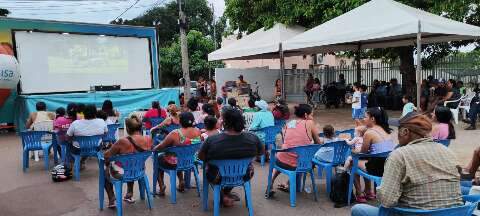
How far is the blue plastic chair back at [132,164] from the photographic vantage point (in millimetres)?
4883

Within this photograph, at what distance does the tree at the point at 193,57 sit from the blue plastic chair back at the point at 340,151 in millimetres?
27160

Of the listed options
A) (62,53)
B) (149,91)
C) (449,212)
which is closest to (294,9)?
(149,91)

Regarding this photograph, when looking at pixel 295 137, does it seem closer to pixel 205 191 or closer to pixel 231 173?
pixel 231 173

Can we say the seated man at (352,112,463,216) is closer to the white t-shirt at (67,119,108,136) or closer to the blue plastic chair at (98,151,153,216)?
the blue plastic chair at (98,151,153,216)

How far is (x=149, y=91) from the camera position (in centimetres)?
1472

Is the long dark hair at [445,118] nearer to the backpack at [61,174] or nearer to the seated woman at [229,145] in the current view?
the seated woman at [229,145]

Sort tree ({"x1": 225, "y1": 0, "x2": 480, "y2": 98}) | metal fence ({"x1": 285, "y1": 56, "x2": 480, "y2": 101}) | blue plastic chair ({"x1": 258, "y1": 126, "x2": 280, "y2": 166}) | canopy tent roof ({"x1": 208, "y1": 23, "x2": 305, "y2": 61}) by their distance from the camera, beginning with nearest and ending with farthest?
blue plastic chair ({"x1": 258, "y1": 126, "x2": 280, "y2": 166}) → canopy tent roof ({"x1": 208, "y1": 23, "x2": 305, "y2": 61}) → tree ({"x1": 225, "y1": 0, "x2": 480, "y2": 98}) → metal fence ({"x1": 285, "y1": 56, "x2": 480, "y2": 101})

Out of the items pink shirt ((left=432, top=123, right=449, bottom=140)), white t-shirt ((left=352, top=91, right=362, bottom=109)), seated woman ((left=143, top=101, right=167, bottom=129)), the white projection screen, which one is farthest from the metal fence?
seated woman ((left=143, top=101, right=167, bottom=129))

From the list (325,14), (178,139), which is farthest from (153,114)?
(325,14)

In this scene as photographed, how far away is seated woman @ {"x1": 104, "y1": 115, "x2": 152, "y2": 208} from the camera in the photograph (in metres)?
5.08

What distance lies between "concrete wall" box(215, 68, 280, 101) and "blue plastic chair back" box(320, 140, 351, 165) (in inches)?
627

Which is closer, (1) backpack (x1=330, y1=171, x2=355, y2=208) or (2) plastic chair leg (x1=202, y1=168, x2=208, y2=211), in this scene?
(2) plastic chair leg (x1=202, y1=168, x2=208, y2=211)

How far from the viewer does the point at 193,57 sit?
33.3 m

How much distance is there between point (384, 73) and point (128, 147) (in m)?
16.3
